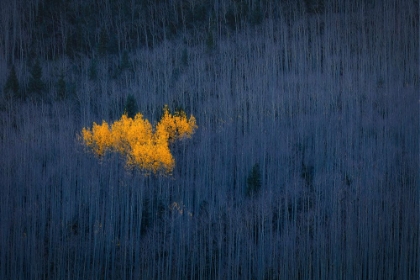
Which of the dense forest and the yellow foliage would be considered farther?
the yellow foliage

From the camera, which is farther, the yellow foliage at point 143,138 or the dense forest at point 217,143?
the yellow foliage at point 143,138

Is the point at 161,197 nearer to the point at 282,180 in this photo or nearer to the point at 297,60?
the point at 282,180

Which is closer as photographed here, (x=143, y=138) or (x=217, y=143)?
(x=143, y=138)

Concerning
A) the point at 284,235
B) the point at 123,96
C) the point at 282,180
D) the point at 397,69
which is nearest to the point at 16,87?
the point at 123,96
